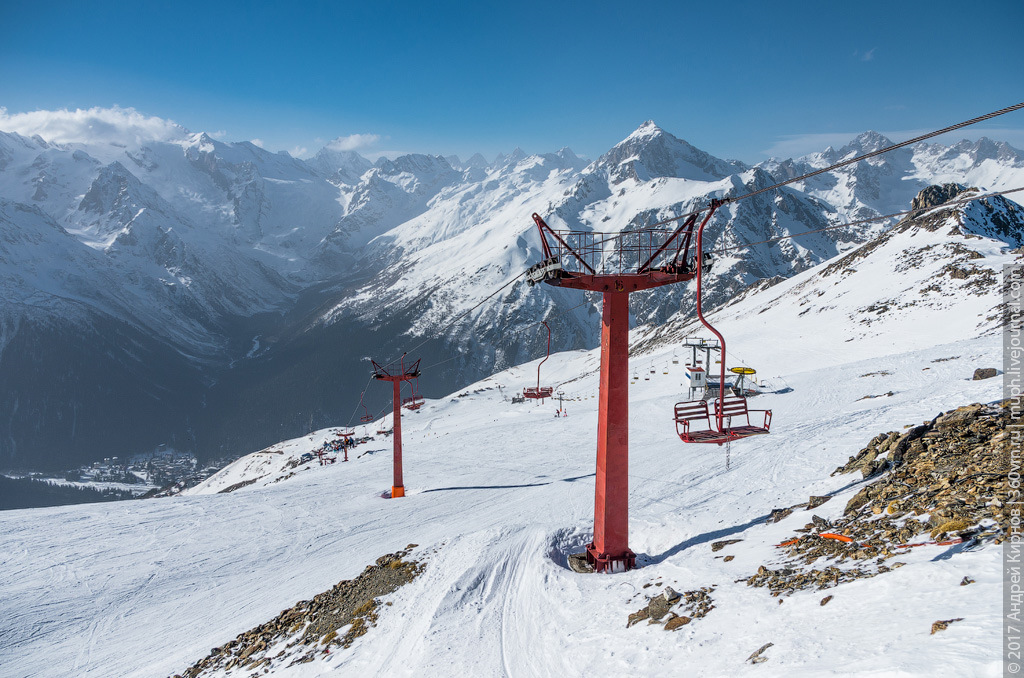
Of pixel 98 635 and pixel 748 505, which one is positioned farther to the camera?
pixel 98 635

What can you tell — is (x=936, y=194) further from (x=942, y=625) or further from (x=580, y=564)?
(x=942, y=625)

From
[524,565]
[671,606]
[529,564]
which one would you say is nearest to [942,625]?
[671,606]

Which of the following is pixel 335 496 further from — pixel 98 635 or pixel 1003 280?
pixel 1003 280

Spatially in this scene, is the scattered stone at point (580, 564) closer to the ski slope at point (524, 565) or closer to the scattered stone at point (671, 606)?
the ski slope at point (524, 565)

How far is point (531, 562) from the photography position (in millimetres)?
17922

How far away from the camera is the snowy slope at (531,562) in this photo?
9320mm

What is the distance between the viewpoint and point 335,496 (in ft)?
108

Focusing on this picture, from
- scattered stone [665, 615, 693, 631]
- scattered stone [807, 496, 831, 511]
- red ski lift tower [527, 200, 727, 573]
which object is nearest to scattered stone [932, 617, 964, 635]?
scattered stone [665, 615, 693, 631]

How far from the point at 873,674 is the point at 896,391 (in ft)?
94.6

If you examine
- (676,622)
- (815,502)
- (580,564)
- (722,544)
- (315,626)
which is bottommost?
(315,626)

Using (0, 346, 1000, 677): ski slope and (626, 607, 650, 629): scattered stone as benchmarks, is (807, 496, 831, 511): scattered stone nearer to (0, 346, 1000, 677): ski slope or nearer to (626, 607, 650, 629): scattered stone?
(0, 346, 1000, 677): ski slope

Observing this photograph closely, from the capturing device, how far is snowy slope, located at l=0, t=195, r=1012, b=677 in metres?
9.32

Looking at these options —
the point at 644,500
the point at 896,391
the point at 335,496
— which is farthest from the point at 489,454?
the point at 896,391

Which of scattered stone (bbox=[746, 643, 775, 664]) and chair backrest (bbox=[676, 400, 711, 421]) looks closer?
scattered stone (bbox=[746, 643, 775, 664])
